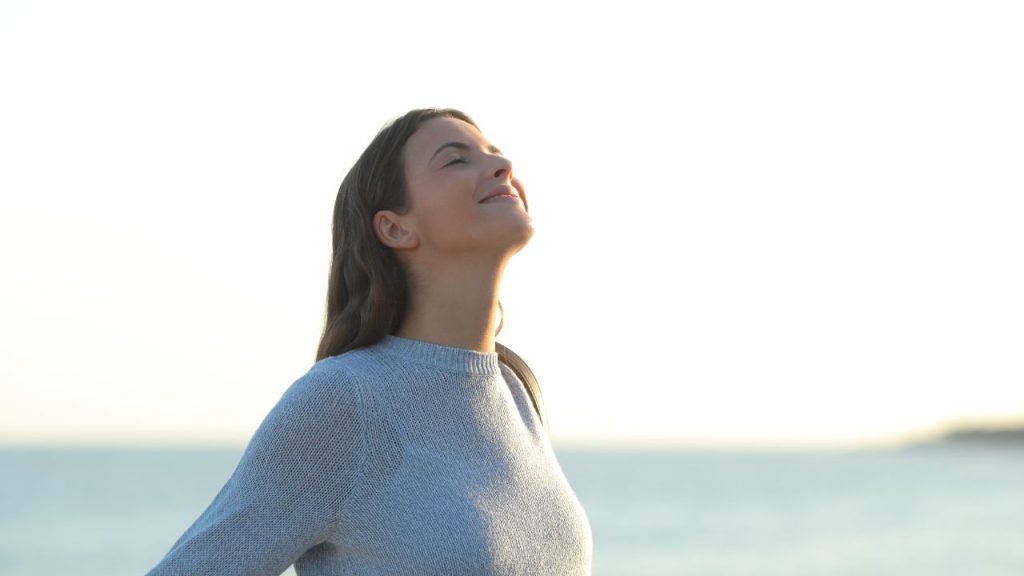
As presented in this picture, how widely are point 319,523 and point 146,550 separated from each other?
2937 cm

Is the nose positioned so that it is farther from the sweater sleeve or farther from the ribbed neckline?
the sweater sleeve

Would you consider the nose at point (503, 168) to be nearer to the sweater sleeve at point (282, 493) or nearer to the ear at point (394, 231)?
the ear at point (394, 231)

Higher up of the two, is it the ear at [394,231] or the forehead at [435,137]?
the forehead at [435,137]

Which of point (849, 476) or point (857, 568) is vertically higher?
point (857, 568)

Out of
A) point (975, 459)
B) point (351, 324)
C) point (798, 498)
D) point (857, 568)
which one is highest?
point (351, 324)

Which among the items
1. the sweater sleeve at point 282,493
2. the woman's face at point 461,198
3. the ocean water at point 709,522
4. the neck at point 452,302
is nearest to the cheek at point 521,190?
the woman's face at point 461,198

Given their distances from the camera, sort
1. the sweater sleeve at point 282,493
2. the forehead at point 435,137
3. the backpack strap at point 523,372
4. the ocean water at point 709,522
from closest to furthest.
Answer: the sweater sleeve at point 282,493 < the forehead at point 435,137 < the backpack strap at point 523,372 < the ocean water at point 709,522

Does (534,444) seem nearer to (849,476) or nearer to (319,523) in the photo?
(319,523)

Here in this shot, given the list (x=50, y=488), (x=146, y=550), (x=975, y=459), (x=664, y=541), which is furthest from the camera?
(x=975, y=459)

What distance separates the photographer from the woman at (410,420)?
2.63 metres

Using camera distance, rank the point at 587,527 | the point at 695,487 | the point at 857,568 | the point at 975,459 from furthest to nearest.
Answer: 1. the point at 975,459
2. the point at 695,487
3. the point at 857,568
4. the point at 587,527

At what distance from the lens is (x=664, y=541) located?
3328cm

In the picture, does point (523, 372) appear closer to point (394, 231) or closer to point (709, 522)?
point (394, 231)

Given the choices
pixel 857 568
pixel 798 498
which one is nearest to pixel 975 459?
pixel 798 498
